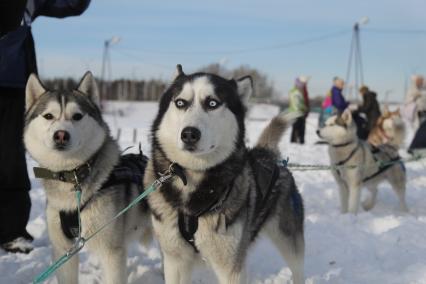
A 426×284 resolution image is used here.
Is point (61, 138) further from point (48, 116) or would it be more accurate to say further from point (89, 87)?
point (89, 87)

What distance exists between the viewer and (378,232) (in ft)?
14.8

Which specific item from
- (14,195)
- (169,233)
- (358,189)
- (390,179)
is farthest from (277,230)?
(390,179)

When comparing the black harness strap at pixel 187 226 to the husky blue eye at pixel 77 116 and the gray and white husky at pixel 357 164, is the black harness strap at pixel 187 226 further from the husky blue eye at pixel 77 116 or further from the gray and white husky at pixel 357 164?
the gray and white husky at pixel 357 164

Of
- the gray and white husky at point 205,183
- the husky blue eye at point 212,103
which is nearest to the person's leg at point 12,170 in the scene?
the gray and white husky at point 205,183

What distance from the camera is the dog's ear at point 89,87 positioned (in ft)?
9.21

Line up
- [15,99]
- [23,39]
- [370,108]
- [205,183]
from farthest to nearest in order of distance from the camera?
[370,108] → [15,99] → [23,39] → [205,183]

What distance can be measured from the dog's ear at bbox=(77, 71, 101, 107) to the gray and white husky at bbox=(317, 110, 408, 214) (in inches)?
152

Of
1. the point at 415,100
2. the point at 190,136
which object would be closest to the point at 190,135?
the point at 190,136

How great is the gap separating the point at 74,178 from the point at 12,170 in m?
1.11

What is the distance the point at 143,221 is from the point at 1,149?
1300mm

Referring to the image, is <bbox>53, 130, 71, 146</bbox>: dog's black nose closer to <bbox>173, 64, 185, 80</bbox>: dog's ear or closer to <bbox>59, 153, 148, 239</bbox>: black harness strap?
<bbox>59, 153, 148, 239</bbox>: black harness strap

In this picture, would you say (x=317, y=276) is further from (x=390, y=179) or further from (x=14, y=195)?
(x=390, y=179)

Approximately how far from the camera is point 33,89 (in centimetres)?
270

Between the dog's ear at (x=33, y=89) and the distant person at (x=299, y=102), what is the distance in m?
8.73
